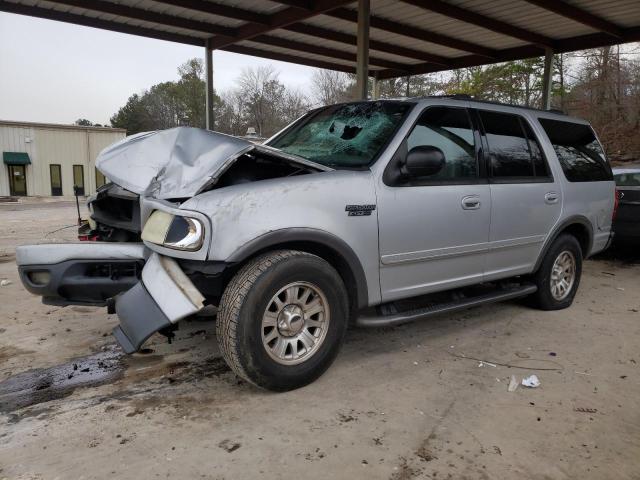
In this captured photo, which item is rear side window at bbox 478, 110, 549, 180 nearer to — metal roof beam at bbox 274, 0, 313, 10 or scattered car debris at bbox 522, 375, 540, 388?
scattered car debris at bbox 522, 375, 540, 388

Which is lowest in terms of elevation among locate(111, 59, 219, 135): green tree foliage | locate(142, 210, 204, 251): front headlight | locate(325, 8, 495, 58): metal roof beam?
locate(142, 210, 204, 251): front headlight

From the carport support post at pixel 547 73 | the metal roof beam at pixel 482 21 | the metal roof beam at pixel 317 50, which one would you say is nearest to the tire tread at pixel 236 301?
the metal roof beam at pixel 482 21

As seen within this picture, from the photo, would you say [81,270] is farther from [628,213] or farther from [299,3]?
[628,213]

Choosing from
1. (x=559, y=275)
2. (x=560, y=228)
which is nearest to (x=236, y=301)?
(x=560, y=228)

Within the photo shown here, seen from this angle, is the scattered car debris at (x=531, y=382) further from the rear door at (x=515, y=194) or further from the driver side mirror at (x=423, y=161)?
the driver side mirror at (x=423, y=161)

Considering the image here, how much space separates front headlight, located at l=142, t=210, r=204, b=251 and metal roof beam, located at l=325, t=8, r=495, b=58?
7.37 meters

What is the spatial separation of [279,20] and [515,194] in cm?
663

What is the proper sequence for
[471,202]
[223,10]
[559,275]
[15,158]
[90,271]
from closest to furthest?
[90,271] < [471,202] < [559,275] < [223,10] < [15,158]

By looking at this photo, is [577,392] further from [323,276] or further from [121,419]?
[121,419]

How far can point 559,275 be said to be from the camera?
516 cm

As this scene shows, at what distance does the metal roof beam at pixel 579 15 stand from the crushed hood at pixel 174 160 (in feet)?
22.7

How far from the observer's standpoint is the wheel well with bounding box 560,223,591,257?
5171 mm

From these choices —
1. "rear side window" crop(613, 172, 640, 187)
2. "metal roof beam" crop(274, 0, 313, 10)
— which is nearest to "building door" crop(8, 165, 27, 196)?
"metal roof beam" crop(274, 0, 313, 10)

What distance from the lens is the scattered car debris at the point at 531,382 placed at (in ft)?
11.1
